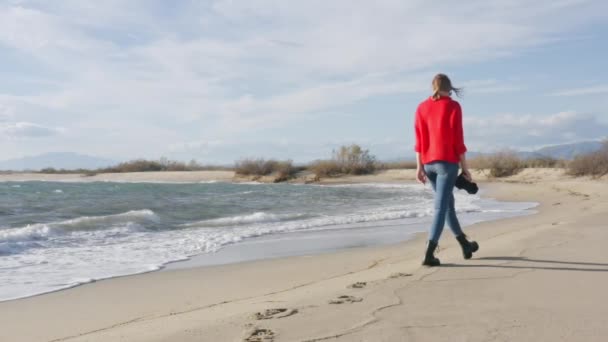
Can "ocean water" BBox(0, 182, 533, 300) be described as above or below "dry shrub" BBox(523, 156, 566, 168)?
below

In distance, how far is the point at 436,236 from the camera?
5.75 m

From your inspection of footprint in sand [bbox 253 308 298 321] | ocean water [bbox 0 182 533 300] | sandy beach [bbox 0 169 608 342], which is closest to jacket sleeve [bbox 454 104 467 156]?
sandy beach [bbox 0 169 608 342]

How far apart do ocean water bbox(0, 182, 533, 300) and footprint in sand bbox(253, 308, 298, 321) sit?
120 inches

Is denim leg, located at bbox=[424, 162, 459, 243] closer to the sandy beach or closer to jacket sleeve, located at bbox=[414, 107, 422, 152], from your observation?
jacket sleeve, located at bbox=[414, 107, 422, 152]

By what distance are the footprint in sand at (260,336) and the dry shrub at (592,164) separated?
83.1ft

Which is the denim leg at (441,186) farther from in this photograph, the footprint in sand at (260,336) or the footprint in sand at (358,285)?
the footprint in sand at (260,336)

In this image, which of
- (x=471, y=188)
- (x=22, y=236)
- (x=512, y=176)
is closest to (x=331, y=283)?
(x=471, y=188)

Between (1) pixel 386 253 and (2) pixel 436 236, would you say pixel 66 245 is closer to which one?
(1) pixel 386 253

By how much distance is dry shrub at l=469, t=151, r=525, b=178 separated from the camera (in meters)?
34.0

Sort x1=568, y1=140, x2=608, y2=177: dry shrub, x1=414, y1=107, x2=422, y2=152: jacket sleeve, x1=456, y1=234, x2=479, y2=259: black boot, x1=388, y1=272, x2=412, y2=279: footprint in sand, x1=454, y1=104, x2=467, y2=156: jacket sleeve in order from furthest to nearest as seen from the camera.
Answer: x1=568, y1=140, x2=608, y2=177: dry shrub
x1=456, y1=234, x2=479, y2=259: black boot
x1=414, y1=107, x2=422, y2=152: jacket sleeve
x1=454, y1=104, x2=467, y2=156: jacket sleeve
x1=388, y1=272, x2=412, y2=279: footprint in sand

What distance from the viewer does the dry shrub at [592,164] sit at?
25172 millimetres

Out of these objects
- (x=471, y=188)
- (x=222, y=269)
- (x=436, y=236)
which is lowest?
(x=222, y=269)

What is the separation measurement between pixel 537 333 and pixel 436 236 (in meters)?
2.41

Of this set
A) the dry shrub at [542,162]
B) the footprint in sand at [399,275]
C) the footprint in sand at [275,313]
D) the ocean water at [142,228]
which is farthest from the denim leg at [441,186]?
the dry shrub at [542,162]
